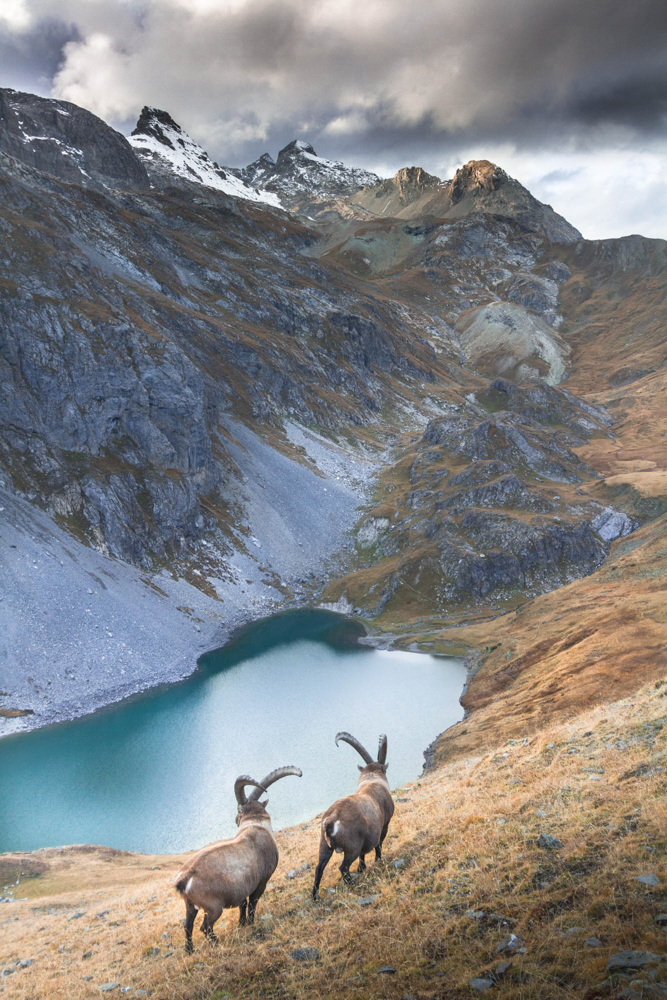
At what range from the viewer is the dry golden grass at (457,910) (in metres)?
8.83

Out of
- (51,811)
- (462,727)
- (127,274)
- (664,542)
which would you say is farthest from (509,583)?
(127,274)

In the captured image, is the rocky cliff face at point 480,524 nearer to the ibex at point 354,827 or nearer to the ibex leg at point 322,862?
the ibex at point 354,827

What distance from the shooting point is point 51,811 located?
42.1 m

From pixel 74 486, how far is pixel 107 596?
21.0m

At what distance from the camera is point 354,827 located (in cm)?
1360

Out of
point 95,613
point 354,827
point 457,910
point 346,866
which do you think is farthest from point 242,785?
point 95,613

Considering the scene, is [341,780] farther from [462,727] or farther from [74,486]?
[74,486]

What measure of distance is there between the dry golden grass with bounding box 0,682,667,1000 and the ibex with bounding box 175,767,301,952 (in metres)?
0.55

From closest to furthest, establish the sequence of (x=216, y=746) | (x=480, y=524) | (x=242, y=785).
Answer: (x=242, y=785) < (x=216, y=746) < (x=480, y=524)

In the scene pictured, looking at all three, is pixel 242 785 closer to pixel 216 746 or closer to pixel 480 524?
pixel 216 746

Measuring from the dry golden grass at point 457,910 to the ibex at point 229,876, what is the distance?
1.82 ft

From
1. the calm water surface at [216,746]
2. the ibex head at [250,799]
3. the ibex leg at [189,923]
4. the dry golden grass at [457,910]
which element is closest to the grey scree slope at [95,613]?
the calm water surface at [216,746]

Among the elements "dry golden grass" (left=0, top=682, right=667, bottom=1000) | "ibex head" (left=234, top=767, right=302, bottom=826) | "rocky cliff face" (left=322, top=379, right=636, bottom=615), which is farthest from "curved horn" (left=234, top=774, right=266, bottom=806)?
"rocky cliff face" (left=322, top=379, right=636, bottom=615)

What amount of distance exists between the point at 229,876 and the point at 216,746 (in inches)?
1592
